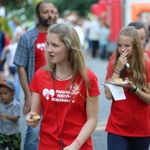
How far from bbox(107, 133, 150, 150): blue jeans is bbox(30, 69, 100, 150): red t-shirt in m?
0.86

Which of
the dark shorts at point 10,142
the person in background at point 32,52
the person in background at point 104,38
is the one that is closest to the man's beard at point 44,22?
the person in background at point 32,52

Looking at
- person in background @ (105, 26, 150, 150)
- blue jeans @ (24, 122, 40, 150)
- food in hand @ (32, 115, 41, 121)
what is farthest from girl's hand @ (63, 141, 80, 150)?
blue jeans @ (24, 122, 40, 150)

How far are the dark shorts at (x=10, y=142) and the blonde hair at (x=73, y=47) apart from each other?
7.94 ft

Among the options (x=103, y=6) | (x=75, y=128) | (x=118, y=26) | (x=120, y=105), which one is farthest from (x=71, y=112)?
(x=103, y=6)

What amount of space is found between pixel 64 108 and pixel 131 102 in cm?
104

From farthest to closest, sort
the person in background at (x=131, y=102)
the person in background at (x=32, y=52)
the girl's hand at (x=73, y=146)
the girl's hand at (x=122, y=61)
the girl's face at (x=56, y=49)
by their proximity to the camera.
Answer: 1. the person in background at (x=32, y=52)
2. the person in background at (x=131, y=102)
3. the girl's hand at (x=122, y=61)
4. the girl's face at (x=56, y=49)
5. the girl's hand at (x=73, y=146)

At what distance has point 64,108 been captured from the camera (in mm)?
4320

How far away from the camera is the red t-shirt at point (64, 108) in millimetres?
4314

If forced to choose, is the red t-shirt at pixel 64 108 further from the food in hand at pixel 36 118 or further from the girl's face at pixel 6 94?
the girl's face at pixel 6 94

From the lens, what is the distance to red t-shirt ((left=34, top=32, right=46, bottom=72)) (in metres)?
6.39

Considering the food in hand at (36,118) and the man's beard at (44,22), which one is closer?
the food in hand at (36,118)

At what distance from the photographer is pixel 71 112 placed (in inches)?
171

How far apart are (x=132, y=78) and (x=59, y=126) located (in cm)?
111

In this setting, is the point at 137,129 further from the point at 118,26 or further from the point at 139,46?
the point at 118,26
